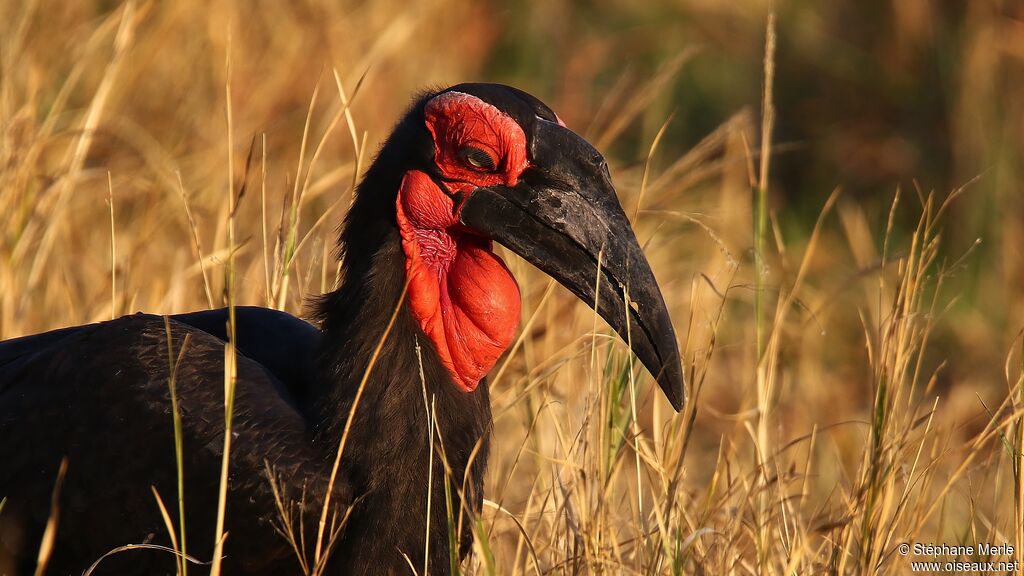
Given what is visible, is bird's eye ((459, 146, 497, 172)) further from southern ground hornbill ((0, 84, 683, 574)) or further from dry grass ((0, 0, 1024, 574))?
dry grass ((0, 0, 1024, 574))

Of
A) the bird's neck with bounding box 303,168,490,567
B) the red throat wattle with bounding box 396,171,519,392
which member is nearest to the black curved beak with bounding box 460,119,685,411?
the red throat wattle with bounding box 396,171,519,392

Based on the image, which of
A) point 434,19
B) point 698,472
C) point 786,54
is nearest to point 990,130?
point 786,54

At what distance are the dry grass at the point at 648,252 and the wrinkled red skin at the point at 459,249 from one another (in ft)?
0.93

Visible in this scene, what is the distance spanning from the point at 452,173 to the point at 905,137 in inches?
199

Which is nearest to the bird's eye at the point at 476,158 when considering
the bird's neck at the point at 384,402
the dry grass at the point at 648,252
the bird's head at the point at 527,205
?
the bird's head at the point at 527,205

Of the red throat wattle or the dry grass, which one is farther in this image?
the dry grass

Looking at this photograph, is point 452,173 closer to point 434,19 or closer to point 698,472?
point 698,472

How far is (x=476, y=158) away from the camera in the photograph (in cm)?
287

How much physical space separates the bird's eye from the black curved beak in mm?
58

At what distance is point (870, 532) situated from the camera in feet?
9.13

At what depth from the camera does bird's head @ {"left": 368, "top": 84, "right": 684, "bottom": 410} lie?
2.86 metres

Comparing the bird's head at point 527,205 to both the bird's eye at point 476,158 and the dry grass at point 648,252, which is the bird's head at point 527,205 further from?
the dry grass at point 648,252

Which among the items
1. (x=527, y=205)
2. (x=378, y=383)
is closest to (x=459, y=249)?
(x=527, y=205)

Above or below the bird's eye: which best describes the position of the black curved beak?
below
